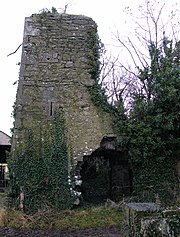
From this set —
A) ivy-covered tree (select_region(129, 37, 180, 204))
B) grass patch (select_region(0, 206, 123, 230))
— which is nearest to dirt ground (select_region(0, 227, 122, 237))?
grass patch (select_region(0, 206, 123, 230))

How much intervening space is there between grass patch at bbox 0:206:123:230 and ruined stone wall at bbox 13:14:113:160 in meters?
1.71

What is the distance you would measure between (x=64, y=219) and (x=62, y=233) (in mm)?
1084

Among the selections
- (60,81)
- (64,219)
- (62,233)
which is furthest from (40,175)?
(60,81)

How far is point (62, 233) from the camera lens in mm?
5703

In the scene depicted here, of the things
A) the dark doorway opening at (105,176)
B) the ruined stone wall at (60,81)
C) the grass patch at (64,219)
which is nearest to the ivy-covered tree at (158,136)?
the ruined stone wall at (60,81)

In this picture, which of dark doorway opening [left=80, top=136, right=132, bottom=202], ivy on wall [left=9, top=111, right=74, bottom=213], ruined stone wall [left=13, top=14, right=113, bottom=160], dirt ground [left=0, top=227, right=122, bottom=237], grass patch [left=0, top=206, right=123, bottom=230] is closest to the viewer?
dirt ground [left=0, top=227, right=122, bottom=237]

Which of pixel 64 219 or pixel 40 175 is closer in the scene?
pixel 64 219

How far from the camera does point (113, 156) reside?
37.7 feet

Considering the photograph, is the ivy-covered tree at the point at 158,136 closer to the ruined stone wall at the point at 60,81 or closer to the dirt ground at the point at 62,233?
the ruined stone wall at the point at 60,81

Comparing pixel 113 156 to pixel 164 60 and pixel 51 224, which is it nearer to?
pixel 164 60

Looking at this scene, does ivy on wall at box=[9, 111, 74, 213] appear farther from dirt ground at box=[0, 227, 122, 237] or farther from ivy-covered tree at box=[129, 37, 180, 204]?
ivy-covered tree at box=[129, 37, 180, 204]

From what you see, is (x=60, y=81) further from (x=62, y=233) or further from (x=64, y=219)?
(x=62, y=233)

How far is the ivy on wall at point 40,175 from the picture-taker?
25.4ft

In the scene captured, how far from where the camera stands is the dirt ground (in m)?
5.43
